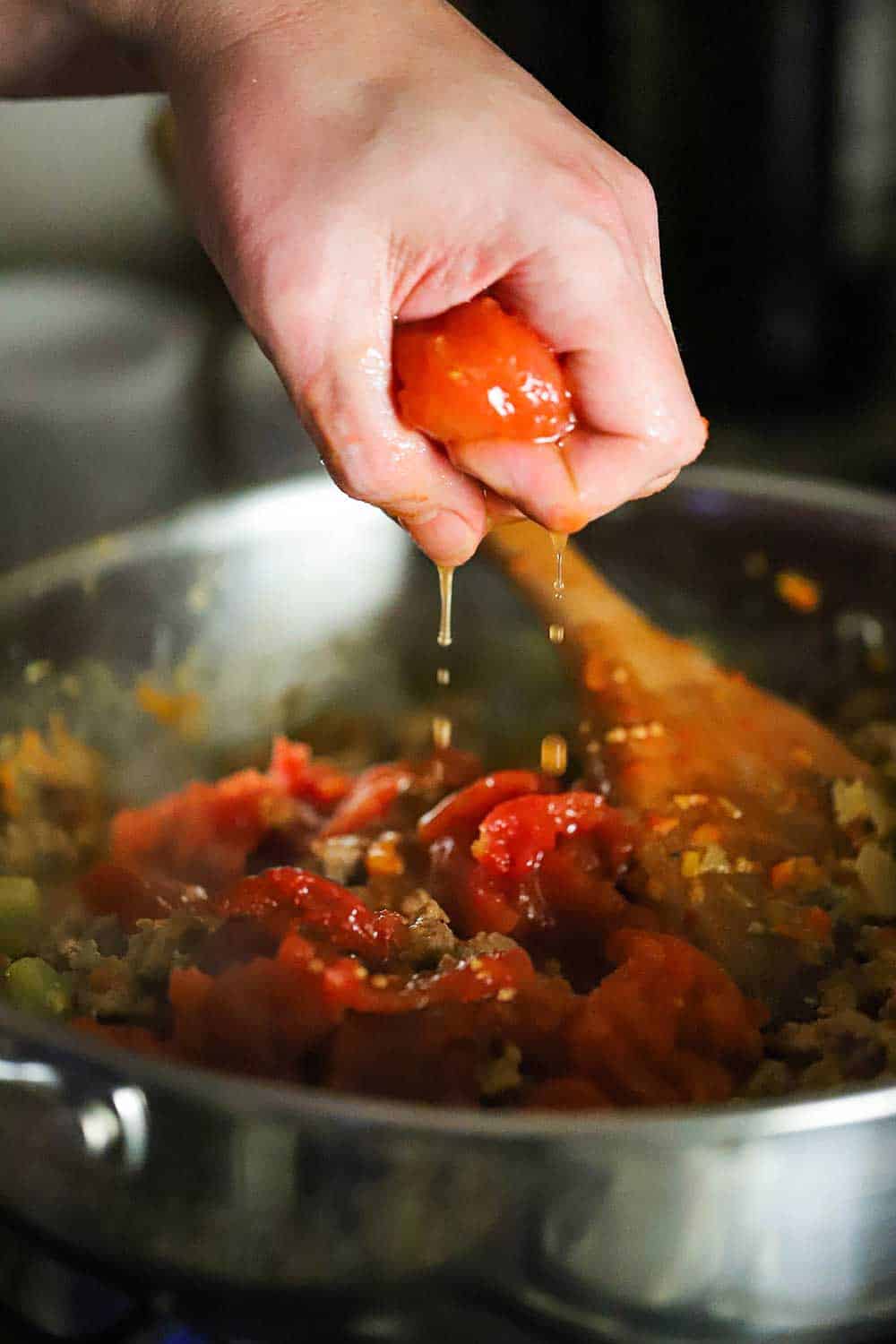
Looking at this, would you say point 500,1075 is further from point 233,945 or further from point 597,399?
point 597,399

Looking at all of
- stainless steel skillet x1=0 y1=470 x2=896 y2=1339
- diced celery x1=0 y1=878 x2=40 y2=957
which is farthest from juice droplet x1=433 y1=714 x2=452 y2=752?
stainless steel skillet x1=0 y1=470 x2=896 y2=1339

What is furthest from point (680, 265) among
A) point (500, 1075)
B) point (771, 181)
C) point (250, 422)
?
point (500, 1075)

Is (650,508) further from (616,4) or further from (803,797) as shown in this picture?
(616,4)

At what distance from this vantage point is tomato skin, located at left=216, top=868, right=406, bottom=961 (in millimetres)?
725

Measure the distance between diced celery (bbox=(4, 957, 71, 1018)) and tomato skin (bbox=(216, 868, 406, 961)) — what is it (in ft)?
0.29

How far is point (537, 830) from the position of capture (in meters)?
0.84

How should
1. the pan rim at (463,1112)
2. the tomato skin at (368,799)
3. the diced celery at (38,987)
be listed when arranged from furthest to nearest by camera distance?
1. the tomato skin at (368,799)
2. the diced celery at (38,987)
3. the pan rim at (463,1112)

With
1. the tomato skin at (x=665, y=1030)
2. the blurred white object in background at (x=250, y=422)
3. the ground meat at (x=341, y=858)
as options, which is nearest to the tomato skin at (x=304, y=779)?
the ground meat at (x=341, y=858)

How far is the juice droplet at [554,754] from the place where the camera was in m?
1.03

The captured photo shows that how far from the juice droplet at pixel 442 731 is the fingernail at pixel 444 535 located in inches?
16.4

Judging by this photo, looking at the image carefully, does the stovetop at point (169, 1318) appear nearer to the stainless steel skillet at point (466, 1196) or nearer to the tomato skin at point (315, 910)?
the stainless steel skillet at point (466, 1196)

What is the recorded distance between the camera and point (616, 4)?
1.55 meters

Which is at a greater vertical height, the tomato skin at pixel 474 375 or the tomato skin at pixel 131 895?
the tomato skin at pixel 474 375

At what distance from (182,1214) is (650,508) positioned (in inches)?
29.5
